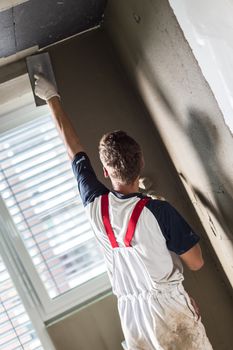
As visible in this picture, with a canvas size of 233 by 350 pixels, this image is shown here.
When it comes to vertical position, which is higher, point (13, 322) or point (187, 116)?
point (187, 116)

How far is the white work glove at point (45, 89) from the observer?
2.14m

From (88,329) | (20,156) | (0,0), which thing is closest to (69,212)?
(20,156)

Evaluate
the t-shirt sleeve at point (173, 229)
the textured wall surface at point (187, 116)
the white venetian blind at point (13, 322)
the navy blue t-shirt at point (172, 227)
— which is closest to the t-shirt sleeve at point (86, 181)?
the navy blue t-shirt at point (172, 227)

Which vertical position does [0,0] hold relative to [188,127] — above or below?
above

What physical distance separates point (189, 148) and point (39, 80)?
0.81 meters

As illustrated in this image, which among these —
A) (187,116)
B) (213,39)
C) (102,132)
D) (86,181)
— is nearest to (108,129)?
(102,132)

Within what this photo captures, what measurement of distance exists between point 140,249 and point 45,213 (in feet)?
3.24

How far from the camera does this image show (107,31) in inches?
94.2

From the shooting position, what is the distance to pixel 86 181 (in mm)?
1902

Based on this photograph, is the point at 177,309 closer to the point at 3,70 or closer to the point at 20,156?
the point at 20,156

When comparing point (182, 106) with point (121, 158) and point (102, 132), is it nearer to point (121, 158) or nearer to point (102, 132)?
point (121, 158)

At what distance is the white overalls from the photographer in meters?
1.78

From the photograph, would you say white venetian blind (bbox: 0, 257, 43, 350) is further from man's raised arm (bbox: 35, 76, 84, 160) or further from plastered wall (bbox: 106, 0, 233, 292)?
plastered wall (bbox: 106, 0, 233, 292)

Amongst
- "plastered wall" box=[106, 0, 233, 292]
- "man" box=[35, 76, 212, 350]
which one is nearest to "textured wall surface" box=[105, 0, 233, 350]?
"plastered wall" box=[106, 0, 233, 292]
